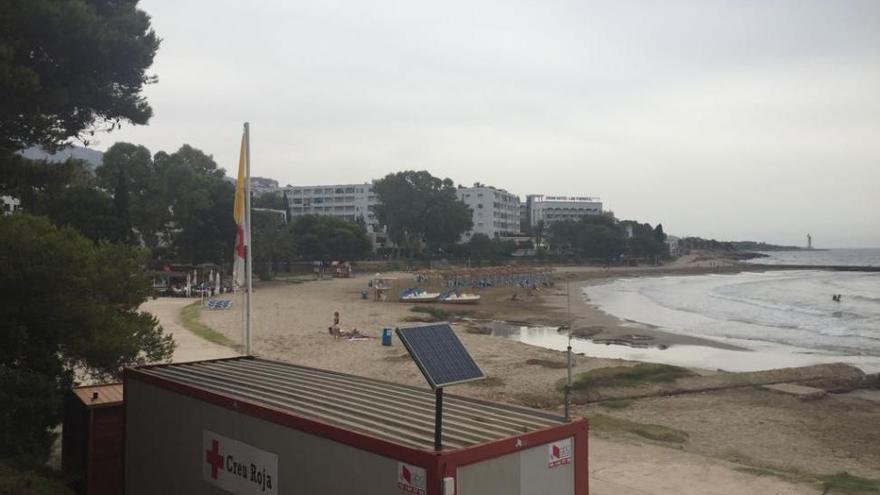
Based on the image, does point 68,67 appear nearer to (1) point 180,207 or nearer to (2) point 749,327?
(2) point 749,327

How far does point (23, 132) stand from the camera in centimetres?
1330

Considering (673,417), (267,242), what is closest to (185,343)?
(673,417)

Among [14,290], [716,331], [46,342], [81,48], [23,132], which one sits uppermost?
[81,48]

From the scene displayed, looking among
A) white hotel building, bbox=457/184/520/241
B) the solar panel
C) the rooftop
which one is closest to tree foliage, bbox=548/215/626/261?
white hotel building, bbox=457/184/520/241

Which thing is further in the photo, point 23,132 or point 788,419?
point 788,419

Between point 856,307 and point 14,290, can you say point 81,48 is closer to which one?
point 14,290

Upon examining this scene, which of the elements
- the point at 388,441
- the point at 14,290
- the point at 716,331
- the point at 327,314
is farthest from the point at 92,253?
the point at 716,331

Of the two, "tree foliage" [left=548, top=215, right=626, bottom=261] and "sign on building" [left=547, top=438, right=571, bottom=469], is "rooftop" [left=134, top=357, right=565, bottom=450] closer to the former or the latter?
"sign on building" [left=547, top=438, right=571, bottom=469]

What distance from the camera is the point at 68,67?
14031 millimetres

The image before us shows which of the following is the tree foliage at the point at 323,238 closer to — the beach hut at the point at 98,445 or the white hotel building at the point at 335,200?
the white hotel building at the point at 335,200

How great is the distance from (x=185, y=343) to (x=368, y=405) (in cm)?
2266

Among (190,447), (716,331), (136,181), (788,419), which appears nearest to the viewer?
(190,447)

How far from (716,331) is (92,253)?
119 ft

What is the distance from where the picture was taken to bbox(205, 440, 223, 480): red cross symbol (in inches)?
272
